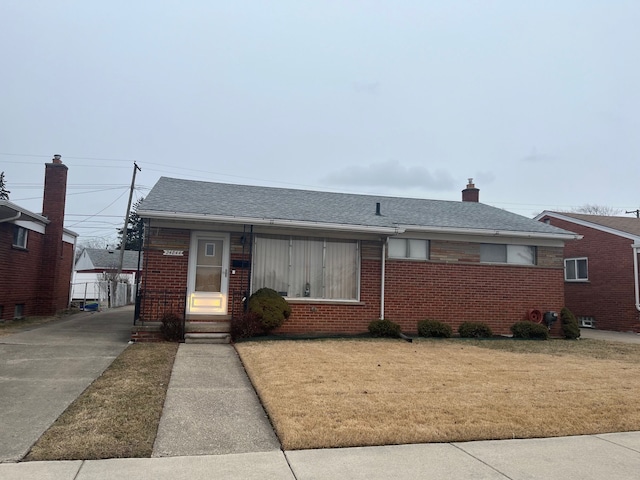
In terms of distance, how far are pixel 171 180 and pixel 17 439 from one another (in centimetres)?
1138

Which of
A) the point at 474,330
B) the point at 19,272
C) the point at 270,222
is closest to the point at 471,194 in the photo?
the point at 474,330

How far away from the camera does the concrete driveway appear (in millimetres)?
4627

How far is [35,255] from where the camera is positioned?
53.7ft

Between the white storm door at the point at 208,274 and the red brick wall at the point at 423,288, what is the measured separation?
0.17 m

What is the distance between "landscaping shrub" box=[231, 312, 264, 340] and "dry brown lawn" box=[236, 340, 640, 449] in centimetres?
53

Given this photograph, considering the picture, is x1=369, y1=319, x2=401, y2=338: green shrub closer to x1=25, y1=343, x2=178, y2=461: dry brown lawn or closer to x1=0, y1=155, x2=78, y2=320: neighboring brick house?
x1=25, y1=343, x2=178, y2=461: dry brown lawn

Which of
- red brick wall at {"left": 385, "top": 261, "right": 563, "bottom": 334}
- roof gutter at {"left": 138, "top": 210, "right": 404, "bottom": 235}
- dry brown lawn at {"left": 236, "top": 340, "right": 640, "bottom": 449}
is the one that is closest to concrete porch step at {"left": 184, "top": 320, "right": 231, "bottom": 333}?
dry brown lawn at {"left": 236, "top": 340, "right": 640, "bottom": 449}

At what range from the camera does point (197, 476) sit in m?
3.72

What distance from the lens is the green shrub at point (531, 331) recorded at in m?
12.7

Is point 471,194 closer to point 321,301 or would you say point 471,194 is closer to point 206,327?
point 321,301

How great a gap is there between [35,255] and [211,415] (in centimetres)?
1399

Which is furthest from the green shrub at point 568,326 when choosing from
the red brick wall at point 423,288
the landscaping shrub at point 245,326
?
the landscaping shrub at point 245,326

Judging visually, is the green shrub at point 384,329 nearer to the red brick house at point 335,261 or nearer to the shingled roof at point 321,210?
the red brick house at point 335,261

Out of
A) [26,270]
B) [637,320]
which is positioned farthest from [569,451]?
[26,270]
